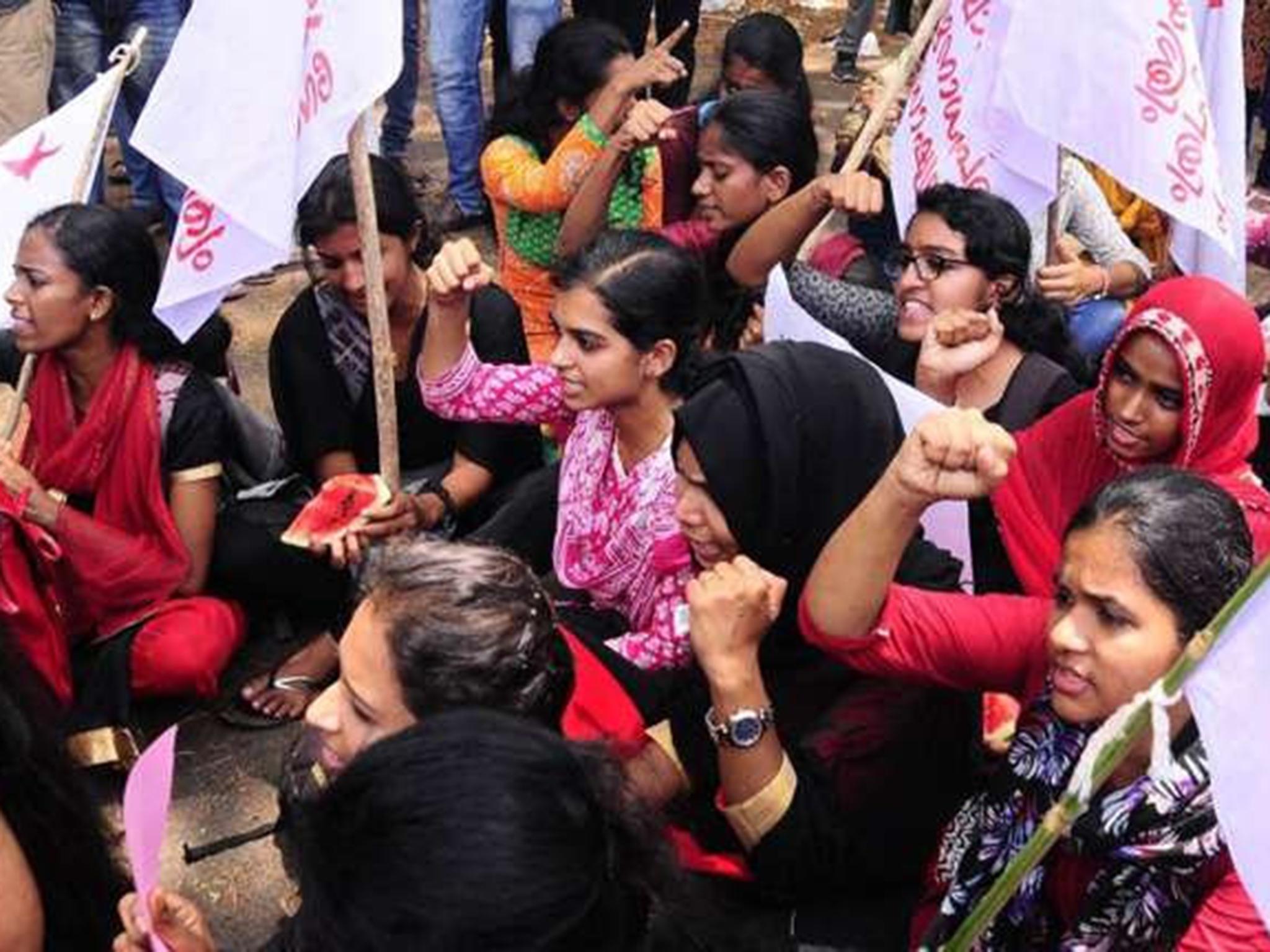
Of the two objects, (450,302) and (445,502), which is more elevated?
(450,302)

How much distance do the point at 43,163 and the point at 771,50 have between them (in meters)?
2.32

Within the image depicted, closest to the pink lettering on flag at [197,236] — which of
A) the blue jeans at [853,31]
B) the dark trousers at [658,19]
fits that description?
the dark trousers at [658,19]

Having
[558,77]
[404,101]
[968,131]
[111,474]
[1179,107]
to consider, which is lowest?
[404,101]

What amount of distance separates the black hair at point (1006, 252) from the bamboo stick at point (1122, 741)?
1791mm

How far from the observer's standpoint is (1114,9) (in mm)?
2854

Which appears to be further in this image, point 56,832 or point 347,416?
point 347,416

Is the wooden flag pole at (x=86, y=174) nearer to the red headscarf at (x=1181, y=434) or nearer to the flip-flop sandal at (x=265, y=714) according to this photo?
the flip-flop sandal at (x=265, y=714)

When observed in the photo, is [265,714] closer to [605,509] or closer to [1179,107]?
[605,509]

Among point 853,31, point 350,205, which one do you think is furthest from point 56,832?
point 853,31

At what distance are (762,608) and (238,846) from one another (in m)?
1.41

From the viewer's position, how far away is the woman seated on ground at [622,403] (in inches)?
110

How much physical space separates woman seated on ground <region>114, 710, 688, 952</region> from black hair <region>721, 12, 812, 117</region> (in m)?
3.56

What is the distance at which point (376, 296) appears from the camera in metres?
2.79

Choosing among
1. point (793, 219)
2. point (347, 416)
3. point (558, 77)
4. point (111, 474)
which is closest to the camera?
point (111, 474)
